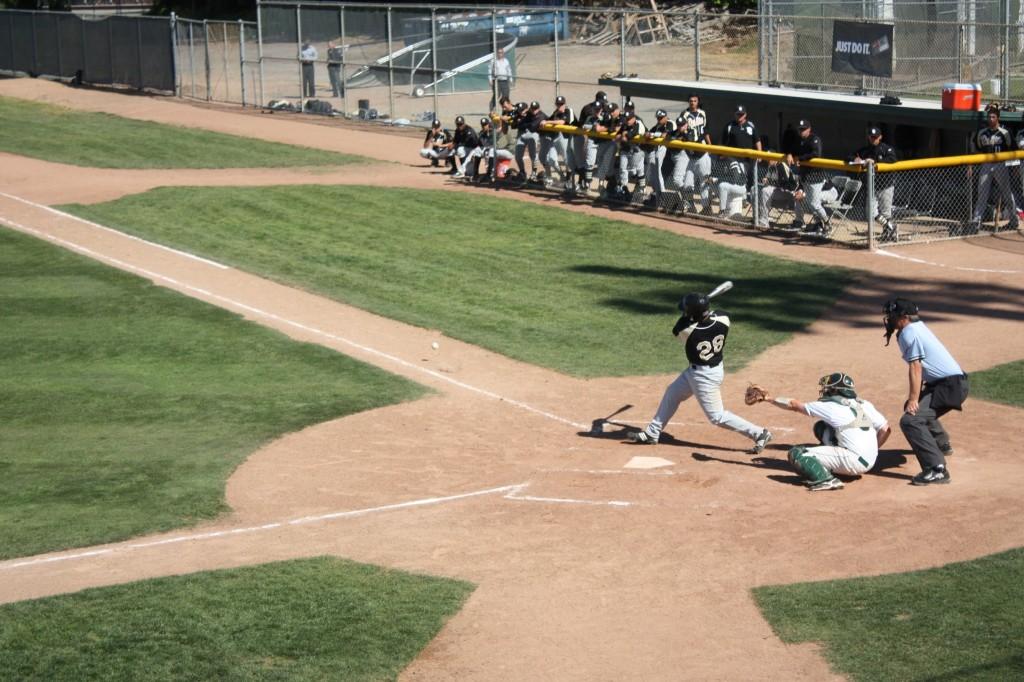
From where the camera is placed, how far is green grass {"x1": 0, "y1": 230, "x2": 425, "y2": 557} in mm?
11586

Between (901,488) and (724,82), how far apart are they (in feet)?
68.2

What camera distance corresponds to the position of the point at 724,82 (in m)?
31.0

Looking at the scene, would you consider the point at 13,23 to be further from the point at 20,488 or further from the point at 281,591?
the point at 281,591

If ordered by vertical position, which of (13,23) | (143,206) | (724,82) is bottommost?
(143,206)

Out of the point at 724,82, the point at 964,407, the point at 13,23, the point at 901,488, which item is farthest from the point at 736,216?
the point at 13,23

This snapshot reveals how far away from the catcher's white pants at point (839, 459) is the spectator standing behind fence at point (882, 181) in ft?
34.6

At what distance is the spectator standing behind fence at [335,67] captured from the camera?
41.0m

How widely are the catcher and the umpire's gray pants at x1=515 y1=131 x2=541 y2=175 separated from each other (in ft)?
55.6

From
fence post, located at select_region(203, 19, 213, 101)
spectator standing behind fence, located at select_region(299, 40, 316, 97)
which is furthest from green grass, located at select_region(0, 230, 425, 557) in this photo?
fence post, located at select_region(203, 19, 213, 101)

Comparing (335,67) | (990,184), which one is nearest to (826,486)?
(990,184)

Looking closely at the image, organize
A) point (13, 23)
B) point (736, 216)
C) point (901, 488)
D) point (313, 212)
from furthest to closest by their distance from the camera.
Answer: point (13, 23)
point (313, 212)
point (736, 216)
point (901, 488)

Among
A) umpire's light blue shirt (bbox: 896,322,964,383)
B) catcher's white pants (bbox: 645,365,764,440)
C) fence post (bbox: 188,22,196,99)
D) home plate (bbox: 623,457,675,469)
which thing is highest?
fence post (bbox: 188,22,196,99)

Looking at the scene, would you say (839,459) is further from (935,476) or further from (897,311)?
(897,311)

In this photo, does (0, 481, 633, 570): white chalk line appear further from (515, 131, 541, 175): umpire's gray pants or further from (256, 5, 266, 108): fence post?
(256, 5, 266, 108): fence post
